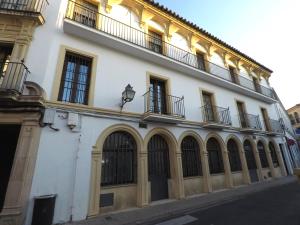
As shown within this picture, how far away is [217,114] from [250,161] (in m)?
4.55

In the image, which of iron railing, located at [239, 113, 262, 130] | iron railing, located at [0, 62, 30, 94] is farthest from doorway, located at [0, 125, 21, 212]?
iron railing, located at [239, 113, 262, 130]

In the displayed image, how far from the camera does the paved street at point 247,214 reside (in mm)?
4672

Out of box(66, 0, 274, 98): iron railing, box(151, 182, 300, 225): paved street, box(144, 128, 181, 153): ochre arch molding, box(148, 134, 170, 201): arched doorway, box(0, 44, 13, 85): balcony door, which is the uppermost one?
box(66, 0, 274, 98): iron railing

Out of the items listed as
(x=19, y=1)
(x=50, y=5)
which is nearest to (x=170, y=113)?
(x=50, y=5)

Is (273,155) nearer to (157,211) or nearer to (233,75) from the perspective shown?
(233,75)

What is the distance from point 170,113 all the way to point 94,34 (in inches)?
187

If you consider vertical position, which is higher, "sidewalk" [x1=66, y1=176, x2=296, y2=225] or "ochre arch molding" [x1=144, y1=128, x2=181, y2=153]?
"ochre arch molding" [x1=144, y1=128, x2=181, y2=153]

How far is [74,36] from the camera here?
6695 millimetres

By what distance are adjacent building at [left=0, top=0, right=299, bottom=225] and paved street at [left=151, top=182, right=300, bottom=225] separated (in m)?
1.63

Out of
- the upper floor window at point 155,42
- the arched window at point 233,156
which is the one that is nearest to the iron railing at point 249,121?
the arched window at point 233,156

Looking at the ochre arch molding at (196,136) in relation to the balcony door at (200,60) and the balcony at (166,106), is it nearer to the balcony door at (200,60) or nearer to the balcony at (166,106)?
the balcony at (166,106)

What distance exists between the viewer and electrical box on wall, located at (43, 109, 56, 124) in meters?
5.19

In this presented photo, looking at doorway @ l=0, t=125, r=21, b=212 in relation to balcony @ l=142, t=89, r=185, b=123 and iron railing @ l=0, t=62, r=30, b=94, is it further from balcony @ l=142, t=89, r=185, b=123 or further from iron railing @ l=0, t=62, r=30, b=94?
balcony @ l=142, t=89, r=185, b=123

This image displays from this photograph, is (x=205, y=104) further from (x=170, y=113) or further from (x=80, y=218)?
(x=80, y=218)
